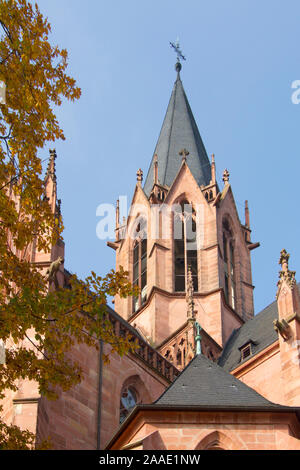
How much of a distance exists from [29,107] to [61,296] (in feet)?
8.06

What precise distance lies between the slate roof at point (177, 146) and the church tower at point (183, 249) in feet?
0.17

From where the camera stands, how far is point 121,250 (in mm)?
35719

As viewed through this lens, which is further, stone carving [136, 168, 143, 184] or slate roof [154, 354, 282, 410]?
stone carving [136, 168, 143, 184]

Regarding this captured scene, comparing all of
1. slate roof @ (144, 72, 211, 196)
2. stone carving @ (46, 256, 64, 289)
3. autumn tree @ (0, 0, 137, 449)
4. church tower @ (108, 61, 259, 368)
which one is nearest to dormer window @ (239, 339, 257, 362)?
church tower @ (108, 61, 259, 368)

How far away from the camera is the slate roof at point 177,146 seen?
36.3 meters

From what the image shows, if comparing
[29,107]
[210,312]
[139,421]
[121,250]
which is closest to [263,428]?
[139,421]

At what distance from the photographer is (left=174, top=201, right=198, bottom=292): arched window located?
1293 inches

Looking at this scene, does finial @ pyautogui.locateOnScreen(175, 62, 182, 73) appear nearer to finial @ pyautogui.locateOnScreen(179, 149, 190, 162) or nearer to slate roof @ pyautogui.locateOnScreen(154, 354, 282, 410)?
finial @ pyautogui.locateOnScreen(179, 149, 190, 162)

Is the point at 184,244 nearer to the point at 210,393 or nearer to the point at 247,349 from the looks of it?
the point at 247,349

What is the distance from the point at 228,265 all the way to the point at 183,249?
1917mm

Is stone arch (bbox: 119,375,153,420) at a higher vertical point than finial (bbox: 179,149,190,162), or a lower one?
lower

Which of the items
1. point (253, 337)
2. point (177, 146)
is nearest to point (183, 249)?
point (177, 146)

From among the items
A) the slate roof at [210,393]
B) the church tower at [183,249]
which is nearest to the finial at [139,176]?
the church tower at [183,249]

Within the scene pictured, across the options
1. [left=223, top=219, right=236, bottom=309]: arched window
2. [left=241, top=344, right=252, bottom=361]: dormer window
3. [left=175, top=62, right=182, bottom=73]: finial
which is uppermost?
[left=175, top=62, right=182, bottom=73]: finial
